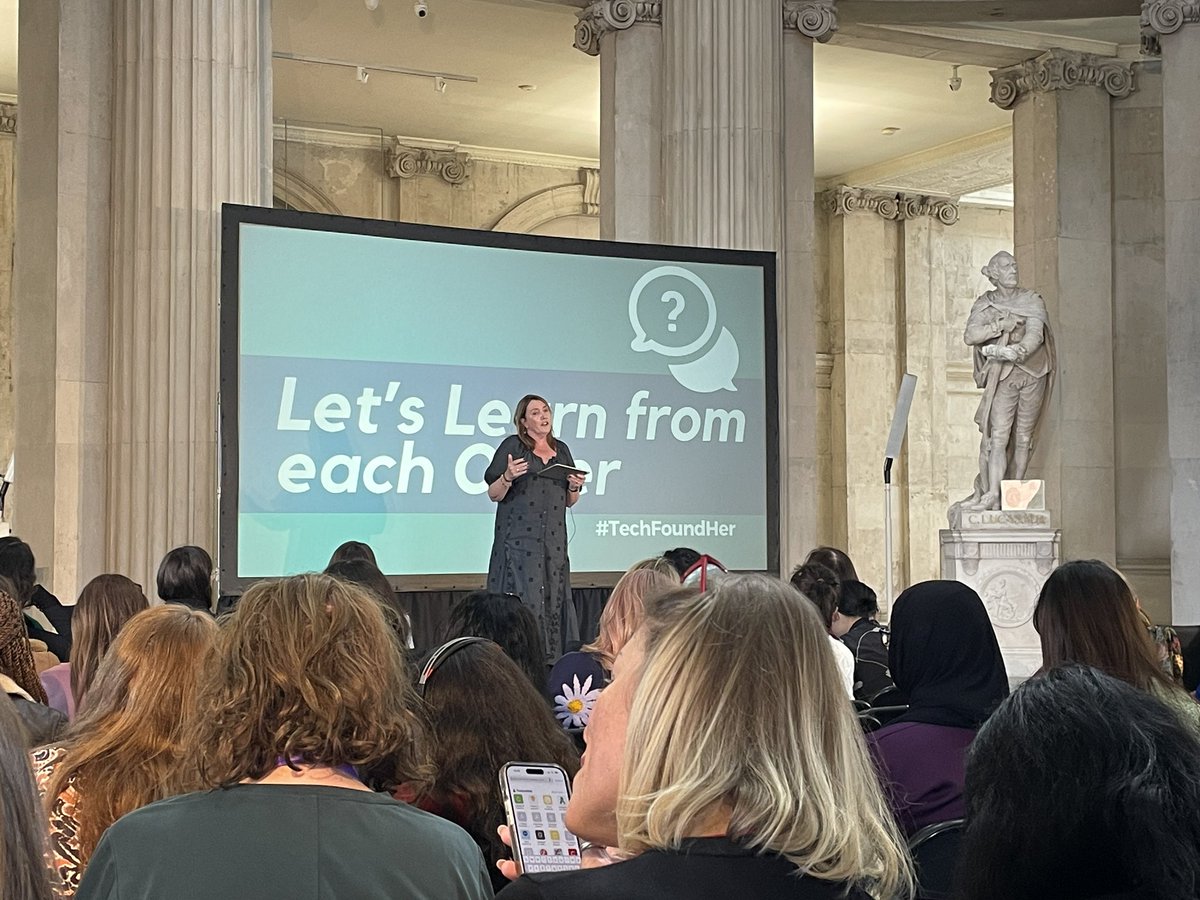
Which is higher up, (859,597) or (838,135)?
(838,135)

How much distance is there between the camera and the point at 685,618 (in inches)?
71.5

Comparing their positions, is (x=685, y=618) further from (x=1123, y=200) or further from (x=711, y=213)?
(x=1123, y=200)

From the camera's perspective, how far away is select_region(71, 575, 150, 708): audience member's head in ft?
14.8

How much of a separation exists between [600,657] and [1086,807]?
311 centimetres

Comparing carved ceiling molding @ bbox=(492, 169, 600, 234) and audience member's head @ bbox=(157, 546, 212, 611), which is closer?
audience member's head @ bbox=(157, 546, 212, 611)

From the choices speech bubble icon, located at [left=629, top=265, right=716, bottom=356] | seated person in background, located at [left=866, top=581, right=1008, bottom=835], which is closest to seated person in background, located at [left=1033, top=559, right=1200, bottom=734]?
seated person in background, located at [left=866, top=581, right=1008, bottom=835]

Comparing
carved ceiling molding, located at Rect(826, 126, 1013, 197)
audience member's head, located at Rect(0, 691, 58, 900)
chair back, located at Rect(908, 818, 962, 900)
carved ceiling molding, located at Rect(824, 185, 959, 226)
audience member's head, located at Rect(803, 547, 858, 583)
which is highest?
carved ceiling molding, located at Rect(826, 126, 1013, 197)

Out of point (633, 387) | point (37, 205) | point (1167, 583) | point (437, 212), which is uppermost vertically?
point (437, 212)

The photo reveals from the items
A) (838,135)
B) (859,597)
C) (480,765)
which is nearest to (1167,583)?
(838,135)

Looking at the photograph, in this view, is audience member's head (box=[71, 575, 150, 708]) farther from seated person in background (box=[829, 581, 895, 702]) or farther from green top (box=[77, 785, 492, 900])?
green top (box=[77, 785, 492, 900])

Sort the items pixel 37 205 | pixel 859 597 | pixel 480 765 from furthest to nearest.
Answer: pixel 37 205
pixel 859 597
pixel 480 765

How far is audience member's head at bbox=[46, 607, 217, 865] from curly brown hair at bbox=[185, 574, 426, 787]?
0.58 meters

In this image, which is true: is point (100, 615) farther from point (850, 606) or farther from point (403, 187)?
point (403, 187)

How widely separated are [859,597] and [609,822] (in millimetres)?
4739
